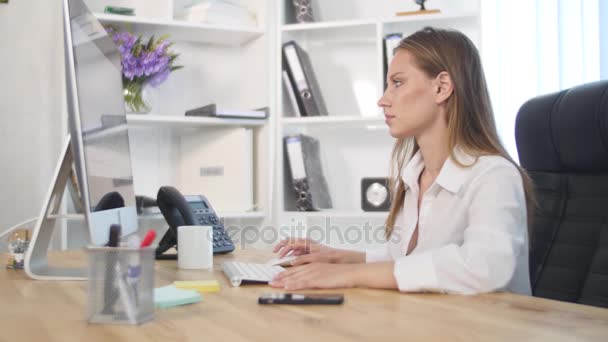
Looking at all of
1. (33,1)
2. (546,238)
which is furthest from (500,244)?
(33,1)

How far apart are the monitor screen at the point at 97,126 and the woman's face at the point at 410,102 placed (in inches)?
23.9

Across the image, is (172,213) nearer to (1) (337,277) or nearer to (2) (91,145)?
(2) (91,145)

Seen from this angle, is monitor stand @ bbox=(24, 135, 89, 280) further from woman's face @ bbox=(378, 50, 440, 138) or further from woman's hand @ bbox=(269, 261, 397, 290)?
woman's face @ bbox=(378, 50, 440, 138)

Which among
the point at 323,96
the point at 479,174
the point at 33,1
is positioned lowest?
the point at 479,174

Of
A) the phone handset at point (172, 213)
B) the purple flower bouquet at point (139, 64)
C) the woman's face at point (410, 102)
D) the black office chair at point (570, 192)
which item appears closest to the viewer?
the black office chair at point (570, 192)

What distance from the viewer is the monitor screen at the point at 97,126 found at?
99 centimetres

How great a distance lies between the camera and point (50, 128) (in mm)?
2521

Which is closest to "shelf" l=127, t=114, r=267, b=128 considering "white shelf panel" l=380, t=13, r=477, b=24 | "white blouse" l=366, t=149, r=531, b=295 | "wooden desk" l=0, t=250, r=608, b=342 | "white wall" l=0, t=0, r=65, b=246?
"white wall" l=0, t=0, r=65, b=246

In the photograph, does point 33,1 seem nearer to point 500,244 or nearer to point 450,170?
point 450,170

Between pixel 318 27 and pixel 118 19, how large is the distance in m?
0.78

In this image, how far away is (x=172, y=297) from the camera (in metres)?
0.93

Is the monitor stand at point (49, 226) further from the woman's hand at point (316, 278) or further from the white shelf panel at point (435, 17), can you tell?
the white shelf panel at point (435, 17)

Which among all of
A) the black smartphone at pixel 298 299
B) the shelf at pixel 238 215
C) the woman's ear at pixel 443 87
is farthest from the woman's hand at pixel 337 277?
the shelf at pixel 238 215

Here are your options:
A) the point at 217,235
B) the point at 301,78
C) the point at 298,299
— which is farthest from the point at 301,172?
the point at 298,299
